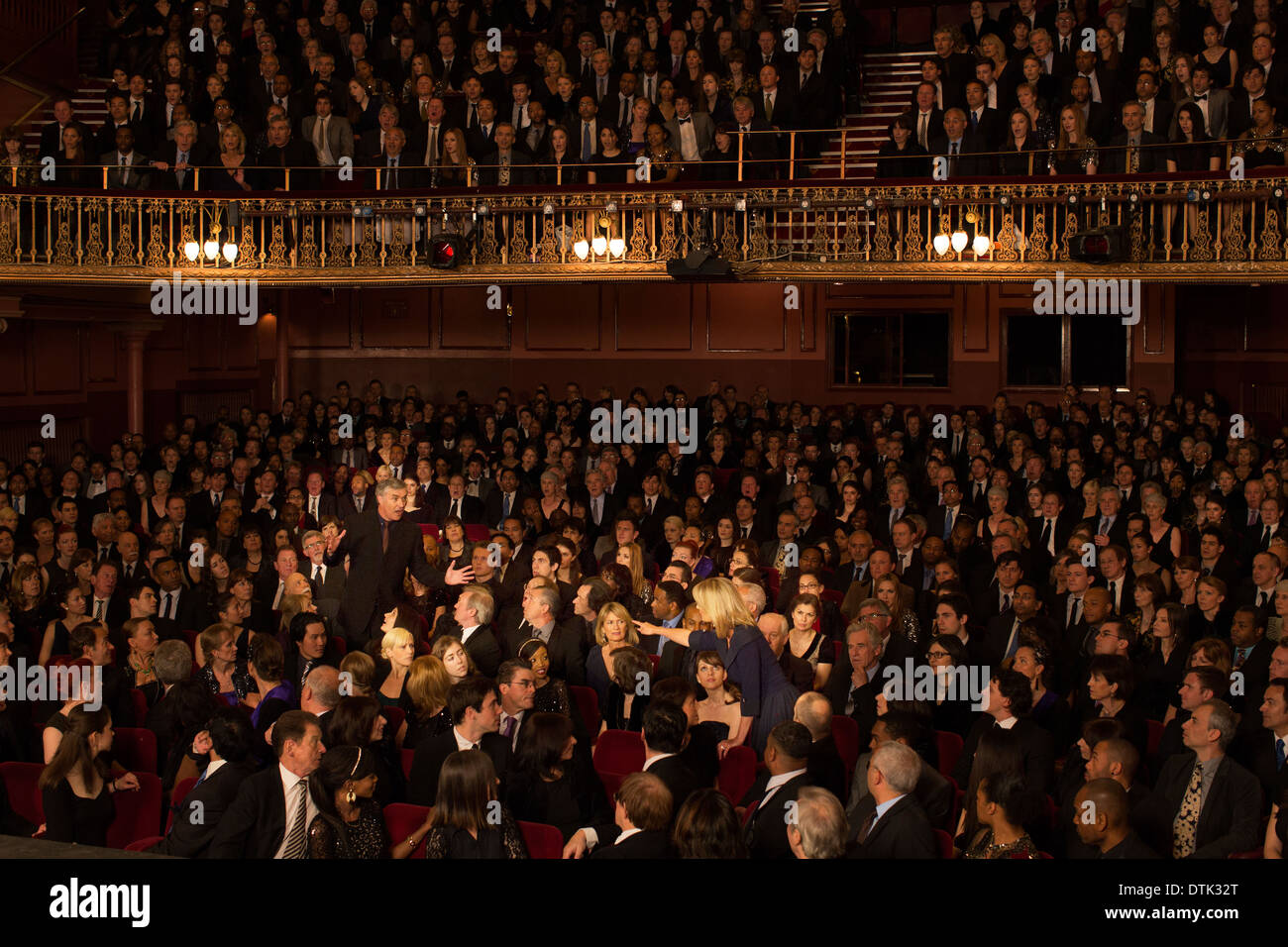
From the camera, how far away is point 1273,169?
10148 mm

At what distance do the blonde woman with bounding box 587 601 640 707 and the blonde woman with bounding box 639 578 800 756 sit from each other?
0.21 m

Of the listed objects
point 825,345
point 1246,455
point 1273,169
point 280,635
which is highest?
point 1273,169

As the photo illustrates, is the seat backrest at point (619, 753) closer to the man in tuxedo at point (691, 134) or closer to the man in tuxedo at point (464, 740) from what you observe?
the man in tuxedo at point (464, 740)

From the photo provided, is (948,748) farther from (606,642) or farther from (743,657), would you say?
(606,642)

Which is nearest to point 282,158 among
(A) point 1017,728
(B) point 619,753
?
(B) point 619,753

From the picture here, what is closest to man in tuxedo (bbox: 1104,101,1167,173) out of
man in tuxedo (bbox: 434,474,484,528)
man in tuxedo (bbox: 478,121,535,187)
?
man in tuxedo (bbox: 478,121,535,187)

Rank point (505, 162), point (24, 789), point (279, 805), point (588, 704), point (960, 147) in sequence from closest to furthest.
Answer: point (279, 805) → point (24, 789) → point (588, 704) → point (960, 147) → point (505, 162)

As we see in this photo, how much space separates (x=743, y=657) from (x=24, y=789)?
2.72 m

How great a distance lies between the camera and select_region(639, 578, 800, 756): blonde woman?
16.7 ft

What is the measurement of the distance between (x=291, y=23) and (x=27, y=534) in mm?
8171

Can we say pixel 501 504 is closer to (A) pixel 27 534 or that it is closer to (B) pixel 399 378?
(A) pixel 27 534

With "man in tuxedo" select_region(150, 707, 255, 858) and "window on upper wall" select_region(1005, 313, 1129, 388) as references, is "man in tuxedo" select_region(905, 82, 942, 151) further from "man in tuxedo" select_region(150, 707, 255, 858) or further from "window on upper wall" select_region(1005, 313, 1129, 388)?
"man in tuxedo" select_region(150, 707, 255, 858)

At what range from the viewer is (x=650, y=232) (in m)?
11.6

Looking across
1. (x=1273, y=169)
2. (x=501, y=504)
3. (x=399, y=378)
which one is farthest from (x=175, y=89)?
(x=1273, y=169)
